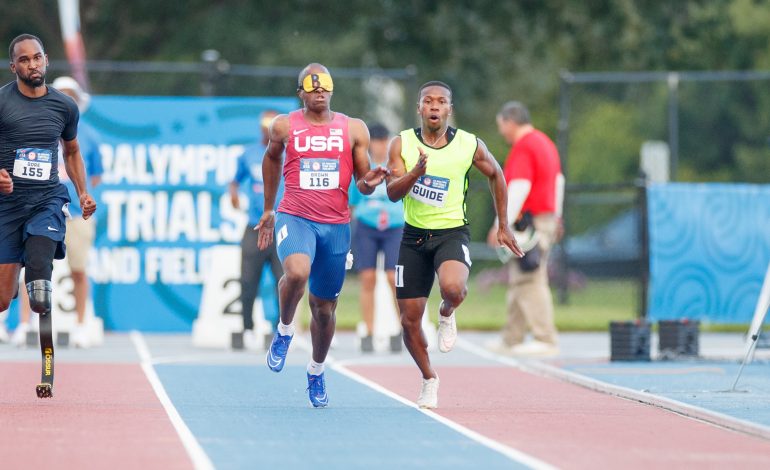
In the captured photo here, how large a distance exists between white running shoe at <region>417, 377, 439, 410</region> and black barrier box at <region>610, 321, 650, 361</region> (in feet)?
16.1

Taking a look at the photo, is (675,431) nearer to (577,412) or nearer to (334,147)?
(577,412)

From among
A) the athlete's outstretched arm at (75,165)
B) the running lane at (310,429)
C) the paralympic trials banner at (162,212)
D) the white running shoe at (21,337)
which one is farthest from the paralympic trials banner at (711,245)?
the athlete's outstretched arm at (75,165)

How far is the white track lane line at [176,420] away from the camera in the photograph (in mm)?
8508

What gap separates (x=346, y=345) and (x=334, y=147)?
7.03 m

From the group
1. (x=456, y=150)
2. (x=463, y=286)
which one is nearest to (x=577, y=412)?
(x=463, y=286)

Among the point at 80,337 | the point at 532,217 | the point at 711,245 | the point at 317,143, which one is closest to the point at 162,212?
the point at 80,337

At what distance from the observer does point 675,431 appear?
1008 cm

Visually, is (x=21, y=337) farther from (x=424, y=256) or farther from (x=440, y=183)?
(x=440, y=183)

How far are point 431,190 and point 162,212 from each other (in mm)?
9030

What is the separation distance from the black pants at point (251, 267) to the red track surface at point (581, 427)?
11.1 feet

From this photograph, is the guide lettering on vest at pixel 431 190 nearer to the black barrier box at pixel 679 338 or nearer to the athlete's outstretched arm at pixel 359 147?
the athlete's outstretched arm at pixel 359 147

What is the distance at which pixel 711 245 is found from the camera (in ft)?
64.4

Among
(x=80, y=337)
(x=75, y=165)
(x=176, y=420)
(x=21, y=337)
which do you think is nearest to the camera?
(x=176, y=420)

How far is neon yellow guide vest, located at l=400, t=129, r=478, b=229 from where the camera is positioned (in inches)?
451
